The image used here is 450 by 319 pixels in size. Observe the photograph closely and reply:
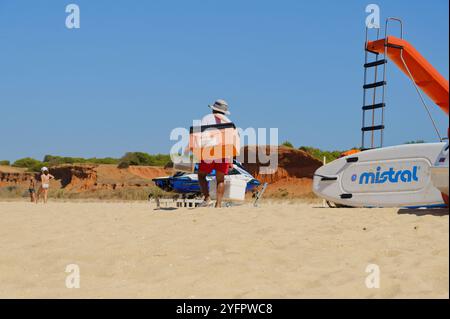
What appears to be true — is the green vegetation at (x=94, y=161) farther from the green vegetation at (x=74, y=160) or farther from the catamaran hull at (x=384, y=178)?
the catamaran hull at (x=384, y=178)

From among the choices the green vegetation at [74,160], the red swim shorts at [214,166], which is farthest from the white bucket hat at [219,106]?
the green vegetation at [74,160]

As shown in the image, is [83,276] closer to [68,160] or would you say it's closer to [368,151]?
[368,151]

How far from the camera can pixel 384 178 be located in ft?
30.6

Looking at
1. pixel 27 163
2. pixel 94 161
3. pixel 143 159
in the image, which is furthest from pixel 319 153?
pixel 27 163

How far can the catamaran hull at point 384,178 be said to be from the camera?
29.0ft

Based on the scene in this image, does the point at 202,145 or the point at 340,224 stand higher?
the point at 202,145

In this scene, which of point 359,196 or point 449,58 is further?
point 359,196

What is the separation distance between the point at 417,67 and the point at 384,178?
2780 millimetres

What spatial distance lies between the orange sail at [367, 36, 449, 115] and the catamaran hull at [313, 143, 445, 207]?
1.98 meters

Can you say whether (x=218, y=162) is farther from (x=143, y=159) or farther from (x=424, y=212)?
(x=143, y=159)
